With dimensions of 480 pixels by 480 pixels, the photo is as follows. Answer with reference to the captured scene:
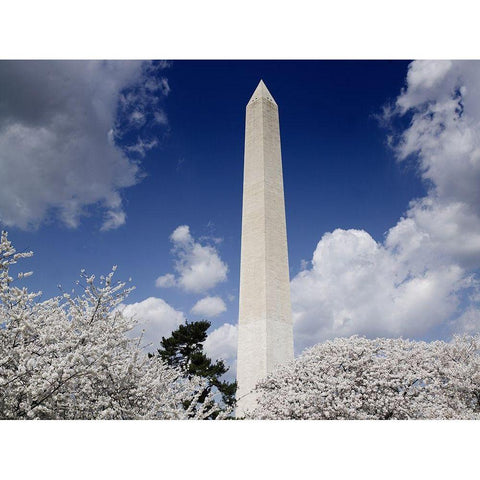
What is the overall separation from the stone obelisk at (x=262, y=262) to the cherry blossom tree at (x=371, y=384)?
2.16 m

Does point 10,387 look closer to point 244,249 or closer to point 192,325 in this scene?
point 244,249

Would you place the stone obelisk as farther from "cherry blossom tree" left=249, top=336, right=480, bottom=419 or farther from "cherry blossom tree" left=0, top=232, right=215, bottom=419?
"cherry blossom tree" left=0, top=232, right=215, bottom=419

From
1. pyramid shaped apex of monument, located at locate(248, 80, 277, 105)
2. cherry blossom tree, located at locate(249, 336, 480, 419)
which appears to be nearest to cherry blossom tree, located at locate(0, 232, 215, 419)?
cherry blossom tree, located at locate(249, 336, 480, 419)

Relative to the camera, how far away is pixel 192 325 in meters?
16.8

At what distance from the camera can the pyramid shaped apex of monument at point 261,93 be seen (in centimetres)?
1678

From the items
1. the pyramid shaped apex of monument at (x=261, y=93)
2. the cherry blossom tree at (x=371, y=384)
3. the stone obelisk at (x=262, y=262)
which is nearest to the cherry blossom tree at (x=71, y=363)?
the cherry blossom tree at (x=371, y=384)

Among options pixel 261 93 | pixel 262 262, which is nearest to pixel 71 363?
pixel 262 262

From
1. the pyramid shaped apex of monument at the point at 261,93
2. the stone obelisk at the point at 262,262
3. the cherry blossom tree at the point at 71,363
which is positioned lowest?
the cherry blossom tree at the point at 71,363

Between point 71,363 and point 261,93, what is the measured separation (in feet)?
47.3

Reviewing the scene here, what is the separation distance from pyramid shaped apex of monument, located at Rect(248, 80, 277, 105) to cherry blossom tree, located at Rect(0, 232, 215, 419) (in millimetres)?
12674

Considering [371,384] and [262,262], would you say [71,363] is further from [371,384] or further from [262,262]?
[262,262]

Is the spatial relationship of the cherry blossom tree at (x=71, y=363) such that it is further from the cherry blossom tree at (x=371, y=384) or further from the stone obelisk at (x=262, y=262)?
the stone obelisk at (x=262, y=262)

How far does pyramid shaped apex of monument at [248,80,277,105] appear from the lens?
16.8 metres
